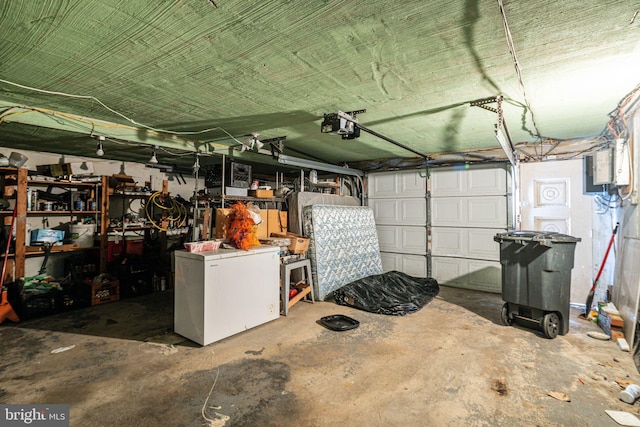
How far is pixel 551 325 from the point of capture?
10.4 feet

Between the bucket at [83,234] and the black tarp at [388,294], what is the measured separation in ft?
13.6

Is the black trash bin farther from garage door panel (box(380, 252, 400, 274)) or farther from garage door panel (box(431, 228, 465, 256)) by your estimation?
garage door panel (box(380, 252, 400, 274))

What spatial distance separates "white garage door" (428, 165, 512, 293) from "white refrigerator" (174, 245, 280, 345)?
3.56 metres

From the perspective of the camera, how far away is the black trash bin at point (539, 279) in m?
3.12

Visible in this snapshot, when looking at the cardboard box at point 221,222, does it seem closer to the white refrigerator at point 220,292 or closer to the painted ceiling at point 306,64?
the white refrigerator at point 220,292

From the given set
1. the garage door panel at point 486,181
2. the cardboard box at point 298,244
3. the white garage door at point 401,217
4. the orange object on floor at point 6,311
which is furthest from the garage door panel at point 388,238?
the orange object on floor at point 6,311

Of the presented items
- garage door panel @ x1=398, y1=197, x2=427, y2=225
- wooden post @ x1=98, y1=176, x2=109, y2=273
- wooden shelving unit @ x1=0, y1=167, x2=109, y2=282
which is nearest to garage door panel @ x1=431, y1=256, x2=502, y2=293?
garage door panel @ x1=398, y1=197, x2=427, y2=225

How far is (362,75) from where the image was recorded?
231cm

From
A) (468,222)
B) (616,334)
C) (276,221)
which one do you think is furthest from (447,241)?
(276,221)

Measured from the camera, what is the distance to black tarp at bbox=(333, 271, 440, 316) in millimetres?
3994

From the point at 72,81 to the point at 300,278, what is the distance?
3452 millimetres

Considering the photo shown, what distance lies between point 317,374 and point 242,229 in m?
1.76

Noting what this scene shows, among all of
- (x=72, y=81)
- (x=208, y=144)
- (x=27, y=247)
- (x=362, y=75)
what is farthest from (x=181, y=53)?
(x=27, y=247)

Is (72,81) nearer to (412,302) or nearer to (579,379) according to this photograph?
(412,302)
